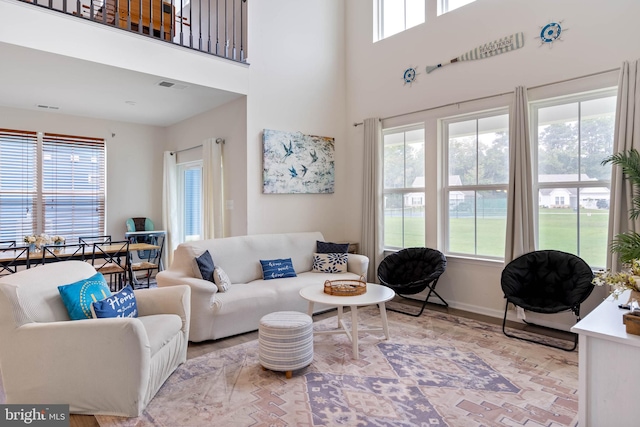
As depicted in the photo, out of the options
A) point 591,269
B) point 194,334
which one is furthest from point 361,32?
point 194,334

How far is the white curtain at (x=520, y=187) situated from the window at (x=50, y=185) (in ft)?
20.2

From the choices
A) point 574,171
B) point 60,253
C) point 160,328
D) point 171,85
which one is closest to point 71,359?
point 160,328

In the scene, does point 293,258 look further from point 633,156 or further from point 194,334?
point 633,156

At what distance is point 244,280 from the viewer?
4188mm

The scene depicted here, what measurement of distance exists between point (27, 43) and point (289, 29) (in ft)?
10.1

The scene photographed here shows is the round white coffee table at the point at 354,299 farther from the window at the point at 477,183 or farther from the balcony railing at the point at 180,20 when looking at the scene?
the balcony railing at the point at 180,20

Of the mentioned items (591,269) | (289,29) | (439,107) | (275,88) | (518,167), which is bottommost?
(591,269)

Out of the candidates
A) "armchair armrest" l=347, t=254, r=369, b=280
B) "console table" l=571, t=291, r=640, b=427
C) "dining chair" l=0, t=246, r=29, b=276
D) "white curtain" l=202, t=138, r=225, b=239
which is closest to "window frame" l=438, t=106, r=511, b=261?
"armchair armrest" l=347, t=254, r=369, b=280

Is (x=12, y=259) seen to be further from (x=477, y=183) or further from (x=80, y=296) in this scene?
(x=477, y=183)

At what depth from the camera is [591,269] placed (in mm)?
3553

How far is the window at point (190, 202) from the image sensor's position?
20.8 ft

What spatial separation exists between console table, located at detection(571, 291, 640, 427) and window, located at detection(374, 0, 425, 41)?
4.49 m

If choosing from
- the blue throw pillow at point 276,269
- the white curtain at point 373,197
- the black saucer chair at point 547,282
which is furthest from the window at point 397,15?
the blue throw pillow at point 276,269

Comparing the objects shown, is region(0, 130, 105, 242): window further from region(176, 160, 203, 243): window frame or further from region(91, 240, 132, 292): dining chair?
region(91, 240, 132, 292): dining chair
